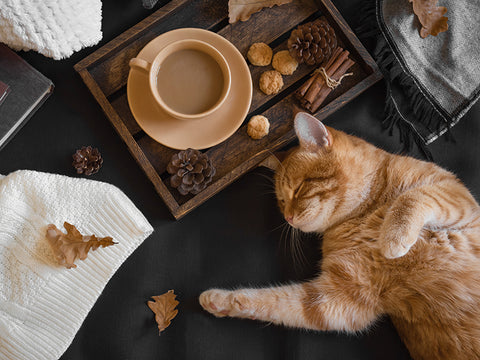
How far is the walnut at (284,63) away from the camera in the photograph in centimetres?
115

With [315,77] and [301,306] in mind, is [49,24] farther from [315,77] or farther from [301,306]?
[301,306]

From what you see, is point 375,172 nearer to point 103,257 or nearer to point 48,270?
point 103,257

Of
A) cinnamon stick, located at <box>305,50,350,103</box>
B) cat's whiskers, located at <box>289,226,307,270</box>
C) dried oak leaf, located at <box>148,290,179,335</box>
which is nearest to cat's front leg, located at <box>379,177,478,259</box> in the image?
cat's whiskers, located at <box>289,226,307,270</box>

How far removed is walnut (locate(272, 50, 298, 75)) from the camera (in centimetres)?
115

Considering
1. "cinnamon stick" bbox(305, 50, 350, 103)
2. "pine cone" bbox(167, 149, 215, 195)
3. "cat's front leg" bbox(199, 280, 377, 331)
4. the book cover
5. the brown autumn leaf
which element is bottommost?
"cat's front leg" bbox(199, 280, 377, 331)

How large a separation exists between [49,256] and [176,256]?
1.05 ft

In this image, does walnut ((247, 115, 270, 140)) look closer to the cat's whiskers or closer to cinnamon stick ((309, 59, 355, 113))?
cinnamon stick ((309, 59, 355, 113))

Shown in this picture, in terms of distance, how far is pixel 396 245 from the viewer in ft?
3.11

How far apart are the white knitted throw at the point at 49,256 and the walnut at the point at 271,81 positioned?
0.47m

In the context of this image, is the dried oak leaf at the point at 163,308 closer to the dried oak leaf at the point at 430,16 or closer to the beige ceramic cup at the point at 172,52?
the beige ceramic cup at the point at 172,52

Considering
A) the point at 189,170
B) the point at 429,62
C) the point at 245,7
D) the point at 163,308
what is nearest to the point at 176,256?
the point at 163,308

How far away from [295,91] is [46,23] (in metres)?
0.64

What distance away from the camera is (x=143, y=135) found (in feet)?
3.75

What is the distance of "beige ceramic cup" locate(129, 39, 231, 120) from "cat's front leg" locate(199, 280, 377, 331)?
0.47 meters
